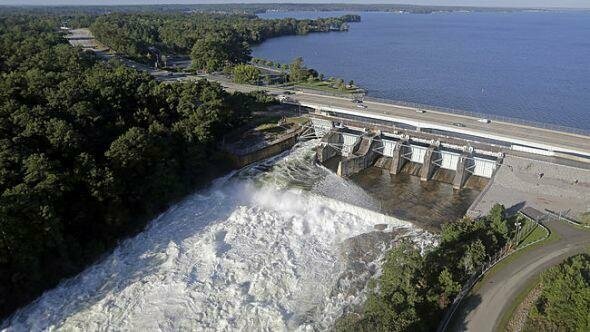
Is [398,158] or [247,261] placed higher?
[398,158]

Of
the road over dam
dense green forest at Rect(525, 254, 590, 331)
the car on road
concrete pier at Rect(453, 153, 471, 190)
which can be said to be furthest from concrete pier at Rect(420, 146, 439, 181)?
the car on road

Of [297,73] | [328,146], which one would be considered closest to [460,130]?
[328,146]

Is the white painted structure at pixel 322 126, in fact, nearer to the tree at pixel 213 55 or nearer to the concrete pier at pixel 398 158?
the concrete pier at pixel 398 158

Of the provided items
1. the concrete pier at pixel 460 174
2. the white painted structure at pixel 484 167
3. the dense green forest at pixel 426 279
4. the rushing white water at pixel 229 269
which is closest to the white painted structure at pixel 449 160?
the concrete pier at pixel 460 174

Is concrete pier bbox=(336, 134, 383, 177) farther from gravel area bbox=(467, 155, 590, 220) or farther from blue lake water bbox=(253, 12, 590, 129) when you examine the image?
blue lake water bbox=(253, 12, 590, 129)

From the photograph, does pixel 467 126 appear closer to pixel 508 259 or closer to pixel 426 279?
pixel 508 259
